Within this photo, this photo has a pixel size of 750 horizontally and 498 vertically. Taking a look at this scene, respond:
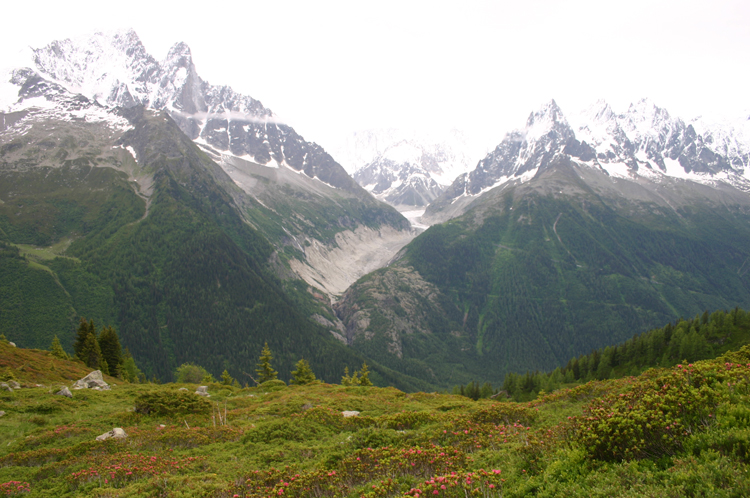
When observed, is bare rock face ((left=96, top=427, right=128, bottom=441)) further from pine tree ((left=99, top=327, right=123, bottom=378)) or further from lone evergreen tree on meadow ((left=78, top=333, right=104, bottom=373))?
pine tree ((left=99, top=327, right=123, bottom=378))

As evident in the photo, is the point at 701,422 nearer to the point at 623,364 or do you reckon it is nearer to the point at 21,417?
the point at 21,417

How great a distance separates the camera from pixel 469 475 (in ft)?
48.4

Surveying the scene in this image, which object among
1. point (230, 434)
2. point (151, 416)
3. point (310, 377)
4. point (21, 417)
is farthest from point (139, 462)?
point (310, 377)

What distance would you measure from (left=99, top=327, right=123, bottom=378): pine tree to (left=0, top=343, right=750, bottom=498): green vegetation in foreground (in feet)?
146

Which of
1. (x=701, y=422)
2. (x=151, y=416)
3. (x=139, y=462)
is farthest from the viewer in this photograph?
(x=151, y=416)

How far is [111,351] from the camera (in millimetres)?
Result: 79625

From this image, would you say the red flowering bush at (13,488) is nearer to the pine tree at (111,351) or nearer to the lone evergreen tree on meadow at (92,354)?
the lone evergreen tree on meadow at (92,354)

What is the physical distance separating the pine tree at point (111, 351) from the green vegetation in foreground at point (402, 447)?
146 ft

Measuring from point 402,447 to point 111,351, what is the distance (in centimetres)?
8154

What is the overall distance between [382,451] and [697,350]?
92071mm

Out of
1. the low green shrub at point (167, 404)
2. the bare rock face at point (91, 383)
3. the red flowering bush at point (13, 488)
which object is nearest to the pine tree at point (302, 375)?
the bare rock face at point (91, 383)

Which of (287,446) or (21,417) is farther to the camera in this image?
(21,417)

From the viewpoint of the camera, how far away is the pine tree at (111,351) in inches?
3076

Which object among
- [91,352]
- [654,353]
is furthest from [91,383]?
[654,353]
